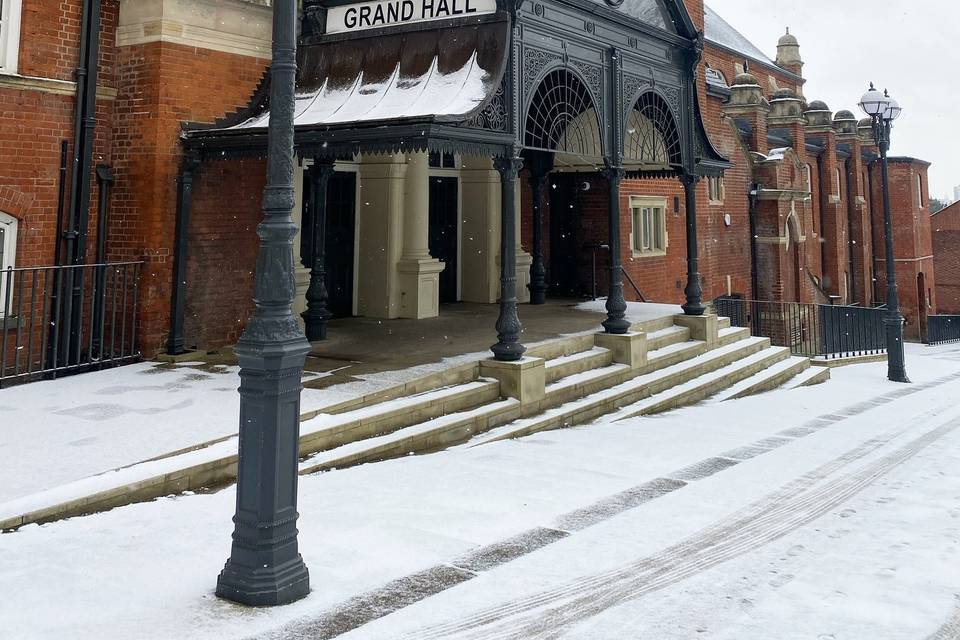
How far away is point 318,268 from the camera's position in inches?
434

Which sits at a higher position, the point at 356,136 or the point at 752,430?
the point at 356,136

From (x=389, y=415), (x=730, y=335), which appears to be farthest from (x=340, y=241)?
(x=730, y=335)

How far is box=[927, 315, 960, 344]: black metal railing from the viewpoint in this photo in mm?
37125

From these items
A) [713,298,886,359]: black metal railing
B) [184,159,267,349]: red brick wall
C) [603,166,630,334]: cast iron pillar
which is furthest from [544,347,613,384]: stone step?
[713,298,886,359]: black metal railing

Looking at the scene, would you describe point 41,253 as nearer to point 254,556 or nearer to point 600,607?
point 254,556

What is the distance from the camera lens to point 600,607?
394 cm

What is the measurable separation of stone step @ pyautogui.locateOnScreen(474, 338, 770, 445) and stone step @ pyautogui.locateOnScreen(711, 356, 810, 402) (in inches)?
17.8

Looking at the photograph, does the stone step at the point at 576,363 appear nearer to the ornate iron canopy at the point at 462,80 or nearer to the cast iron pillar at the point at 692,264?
the ornate iron canopy at the point at 462,80

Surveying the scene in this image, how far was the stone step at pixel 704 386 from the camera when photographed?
32.5ft

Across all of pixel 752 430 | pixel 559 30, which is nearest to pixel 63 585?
pixel 752 430

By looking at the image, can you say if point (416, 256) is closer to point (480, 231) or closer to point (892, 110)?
point (480, 231)

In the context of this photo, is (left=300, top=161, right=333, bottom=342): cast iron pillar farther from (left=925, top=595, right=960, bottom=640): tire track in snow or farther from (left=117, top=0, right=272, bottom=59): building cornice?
(left=925, top=595, right=960, bottom=640): tire track in snow

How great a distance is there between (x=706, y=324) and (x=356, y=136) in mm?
7107

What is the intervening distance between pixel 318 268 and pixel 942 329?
3725 centimetres
